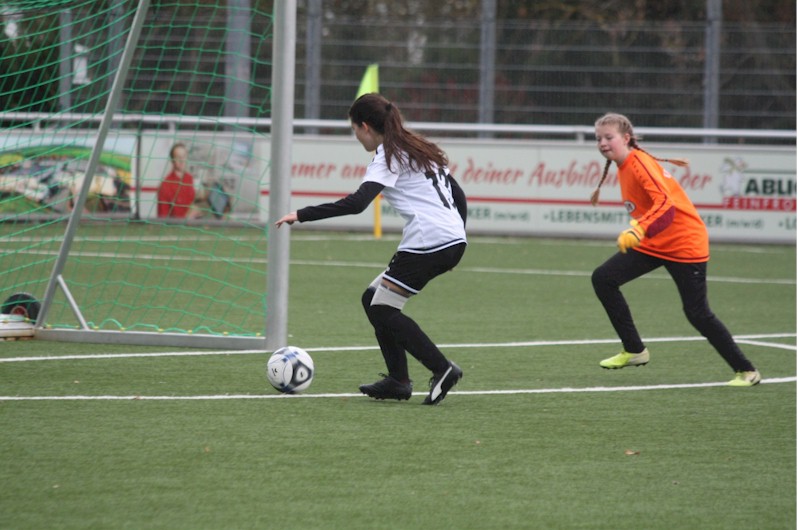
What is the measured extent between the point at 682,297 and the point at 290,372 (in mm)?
2291

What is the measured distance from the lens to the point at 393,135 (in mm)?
6574

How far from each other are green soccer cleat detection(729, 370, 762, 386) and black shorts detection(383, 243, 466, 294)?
6.15 ft

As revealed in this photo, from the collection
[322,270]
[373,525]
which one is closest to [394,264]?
[373,525]

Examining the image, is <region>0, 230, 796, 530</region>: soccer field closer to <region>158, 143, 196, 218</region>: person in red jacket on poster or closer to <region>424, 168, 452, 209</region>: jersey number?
<region>424, 168, 452, 209</region>: jersey number

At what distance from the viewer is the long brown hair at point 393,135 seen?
655 cm

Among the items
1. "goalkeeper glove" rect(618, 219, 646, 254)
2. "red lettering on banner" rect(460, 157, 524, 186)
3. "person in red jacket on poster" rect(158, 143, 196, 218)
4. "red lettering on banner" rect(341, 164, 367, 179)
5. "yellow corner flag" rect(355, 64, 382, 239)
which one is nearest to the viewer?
"goalkeeper glove" rect(618, 219, 646, 254)

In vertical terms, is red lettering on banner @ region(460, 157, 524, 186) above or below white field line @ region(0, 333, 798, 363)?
above

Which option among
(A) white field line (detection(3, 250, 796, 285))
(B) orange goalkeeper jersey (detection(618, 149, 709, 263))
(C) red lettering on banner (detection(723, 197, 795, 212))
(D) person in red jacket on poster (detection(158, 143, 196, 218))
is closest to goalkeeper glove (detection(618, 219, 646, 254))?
(B) orange goalkeeper jersey (detection(618, 149, 709, 263))

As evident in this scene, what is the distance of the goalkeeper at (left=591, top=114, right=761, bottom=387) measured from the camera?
745 cm

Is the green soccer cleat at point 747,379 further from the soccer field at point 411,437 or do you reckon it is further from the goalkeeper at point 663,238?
the soccer field at point 411,437

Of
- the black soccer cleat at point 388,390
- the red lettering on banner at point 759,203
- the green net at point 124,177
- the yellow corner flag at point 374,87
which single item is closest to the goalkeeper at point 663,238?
the black soccer cleat at point 388,390

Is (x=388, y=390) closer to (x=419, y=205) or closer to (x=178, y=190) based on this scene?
(x=419, y=205)

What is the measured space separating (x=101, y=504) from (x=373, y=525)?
946 millimetres

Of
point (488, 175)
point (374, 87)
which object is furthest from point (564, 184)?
point (374, 87)
